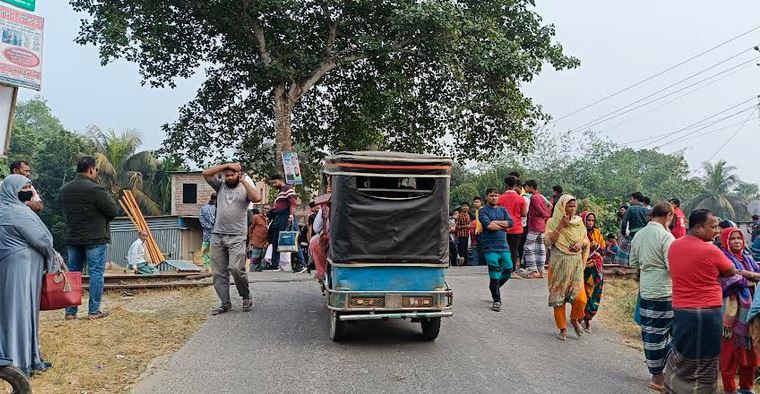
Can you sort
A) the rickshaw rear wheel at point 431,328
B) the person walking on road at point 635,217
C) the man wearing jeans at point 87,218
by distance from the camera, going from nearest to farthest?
the rickshaw rear wheel at point 431,328 → the man wearing jeans at point 87,218 → the person walking on road at point 635,217

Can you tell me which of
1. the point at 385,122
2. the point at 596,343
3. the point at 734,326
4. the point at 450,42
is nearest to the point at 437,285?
the point at 596,343

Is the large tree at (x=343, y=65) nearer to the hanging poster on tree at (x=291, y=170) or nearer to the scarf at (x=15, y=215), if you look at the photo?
the hanging poster on tree at (x=291, y=170)

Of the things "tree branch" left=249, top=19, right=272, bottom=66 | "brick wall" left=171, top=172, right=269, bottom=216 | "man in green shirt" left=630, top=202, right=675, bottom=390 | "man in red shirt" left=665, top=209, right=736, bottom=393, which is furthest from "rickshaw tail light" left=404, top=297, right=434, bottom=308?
"brick wall" left=171, top=172, right=269, bottom=216

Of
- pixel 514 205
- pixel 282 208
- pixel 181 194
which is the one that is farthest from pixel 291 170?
pixel 181 194

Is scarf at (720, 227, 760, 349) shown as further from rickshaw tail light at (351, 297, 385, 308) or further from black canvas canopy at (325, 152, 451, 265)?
rickshaw tail light at (351, 297, 385, 308)

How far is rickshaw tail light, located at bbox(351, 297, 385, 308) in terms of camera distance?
22.8 feet

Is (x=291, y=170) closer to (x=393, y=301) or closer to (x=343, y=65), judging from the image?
(x=343, y=65)

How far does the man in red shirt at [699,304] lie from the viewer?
17.3ft

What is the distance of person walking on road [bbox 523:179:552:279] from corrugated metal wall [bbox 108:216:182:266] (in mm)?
22659

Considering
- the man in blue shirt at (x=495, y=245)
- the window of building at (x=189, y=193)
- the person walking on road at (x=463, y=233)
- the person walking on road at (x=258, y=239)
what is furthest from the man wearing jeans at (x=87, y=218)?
the window of building at (x=189, y=193)

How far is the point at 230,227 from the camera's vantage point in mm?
8344

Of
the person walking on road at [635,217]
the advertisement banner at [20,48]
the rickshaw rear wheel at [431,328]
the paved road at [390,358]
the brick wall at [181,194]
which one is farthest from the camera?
the brick wall at [181,194]

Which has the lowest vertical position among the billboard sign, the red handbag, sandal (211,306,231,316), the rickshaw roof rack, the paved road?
the paved road

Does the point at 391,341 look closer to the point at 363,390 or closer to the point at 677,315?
the point at 363,390
